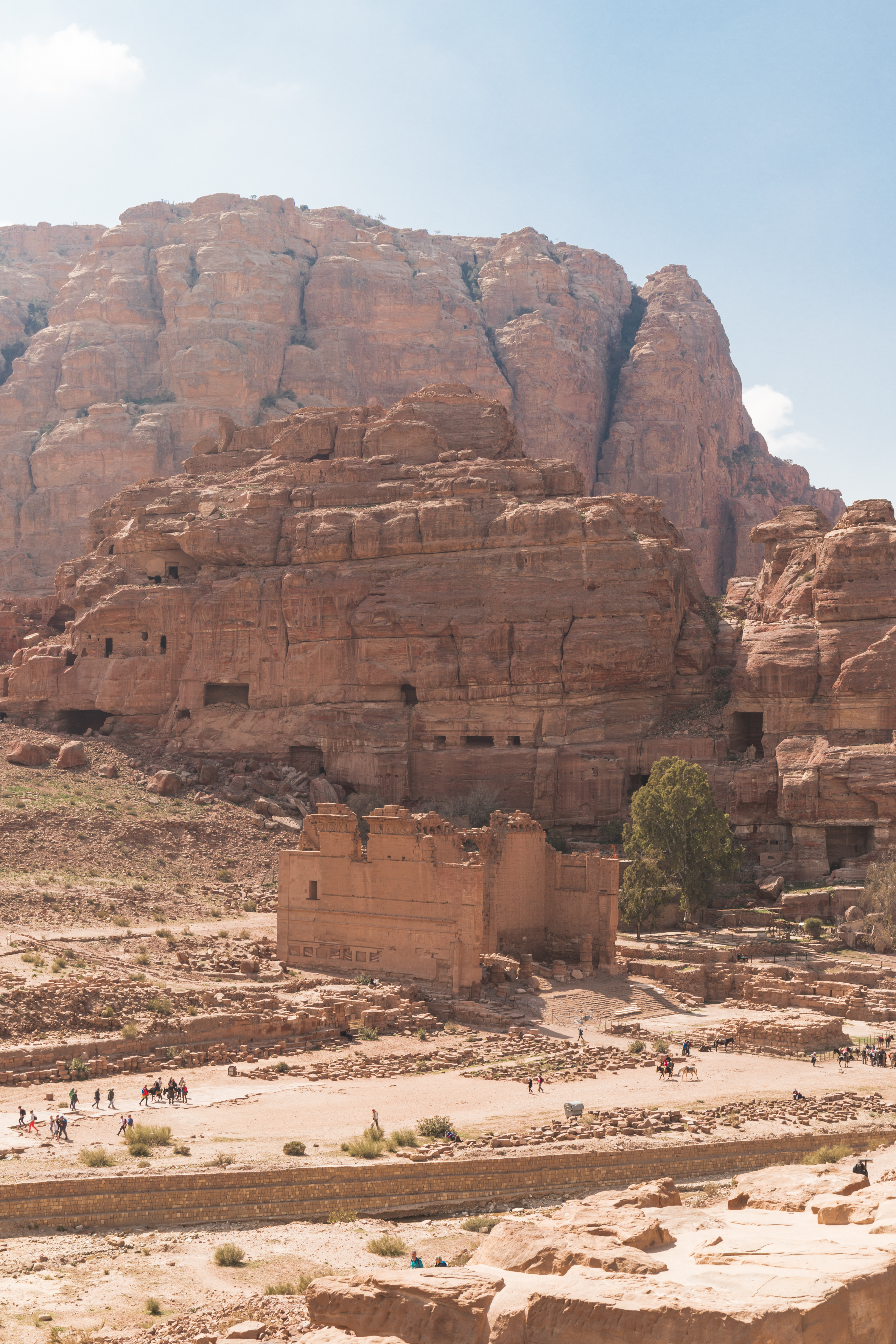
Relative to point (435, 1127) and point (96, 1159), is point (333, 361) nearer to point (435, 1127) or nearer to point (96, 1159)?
point (435, 1127)

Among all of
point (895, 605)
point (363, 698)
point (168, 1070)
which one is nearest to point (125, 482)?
point (363, 698)

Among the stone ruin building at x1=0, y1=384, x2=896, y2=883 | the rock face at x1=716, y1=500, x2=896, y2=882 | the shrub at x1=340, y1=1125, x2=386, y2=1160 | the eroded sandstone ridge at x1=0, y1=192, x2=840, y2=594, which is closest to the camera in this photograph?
the shrub at x1=340, y1=1125, x2=386, y2=1160

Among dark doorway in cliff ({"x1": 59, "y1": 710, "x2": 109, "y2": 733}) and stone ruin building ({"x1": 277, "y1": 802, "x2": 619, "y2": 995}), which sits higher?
dark doorway in cliff ({"x1": 59, "y1": 710, "x2": 109, "y2": 733})

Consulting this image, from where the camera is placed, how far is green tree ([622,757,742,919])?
1871 inches

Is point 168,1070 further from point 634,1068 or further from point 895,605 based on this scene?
point 895,605

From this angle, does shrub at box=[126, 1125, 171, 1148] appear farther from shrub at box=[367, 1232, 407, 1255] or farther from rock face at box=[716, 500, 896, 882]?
rock face at box=[716, 500, 896, 882]

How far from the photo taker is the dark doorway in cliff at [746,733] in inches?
2279

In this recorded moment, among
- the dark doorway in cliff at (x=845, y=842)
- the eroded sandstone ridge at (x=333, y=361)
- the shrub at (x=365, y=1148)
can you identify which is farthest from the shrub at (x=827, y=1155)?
the eroded sandstone ridge at (x=333, y=361)

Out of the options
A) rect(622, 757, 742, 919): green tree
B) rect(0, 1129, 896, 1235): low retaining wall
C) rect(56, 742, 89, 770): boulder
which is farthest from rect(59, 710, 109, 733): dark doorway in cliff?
rect(0, 1129, 896, 1235): low retaining wall

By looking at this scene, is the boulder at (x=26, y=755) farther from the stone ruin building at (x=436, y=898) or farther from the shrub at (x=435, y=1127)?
the shrub at (x=435, y=1127)

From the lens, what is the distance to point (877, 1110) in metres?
26.2

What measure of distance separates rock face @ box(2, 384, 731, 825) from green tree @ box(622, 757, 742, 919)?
8.82m

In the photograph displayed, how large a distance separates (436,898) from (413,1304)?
77.4 ft

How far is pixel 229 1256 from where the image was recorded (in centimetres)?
1748
